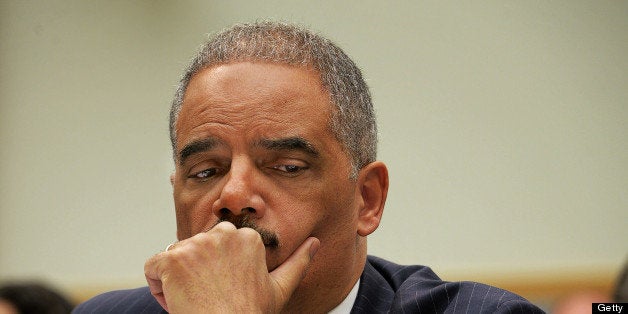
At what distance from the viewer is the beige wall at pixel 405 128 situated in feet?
16.0

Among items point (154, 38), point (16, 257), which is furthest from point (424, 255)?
point (16, 257)

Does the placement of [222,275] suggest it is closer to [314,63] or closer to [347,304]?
[347,304]

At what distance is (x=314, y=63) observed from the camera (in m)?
2.34

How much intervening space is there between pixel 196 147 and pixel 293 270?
0.45 metres

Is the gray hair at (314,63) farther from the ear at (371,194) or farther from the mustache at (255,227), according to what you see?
the mustache at (255,227)

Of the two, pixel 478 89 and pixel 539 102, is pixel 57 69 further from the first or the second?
pixel 539 102

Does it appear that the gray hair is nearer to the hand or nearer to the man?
the man

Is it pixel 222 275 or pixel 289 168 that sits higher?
pixel 289 168

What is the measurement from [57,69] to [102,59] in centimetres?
33

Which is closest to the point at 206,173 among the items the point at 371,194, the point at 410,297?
the point at 371,194

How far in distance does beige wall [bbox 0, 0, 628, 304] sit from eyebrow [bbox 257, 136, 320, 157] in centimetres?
276

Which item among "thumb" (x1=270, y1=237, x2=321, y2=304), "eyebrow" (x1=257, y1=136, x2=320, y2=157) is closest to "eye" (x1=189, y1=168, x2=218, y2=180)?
"eyebrow" (x1=257, y1=136, x2=320, y2=157)

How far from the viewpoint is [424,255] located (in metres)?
4.98

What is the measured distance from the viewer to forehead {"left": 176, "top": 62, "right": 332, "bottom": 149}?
220 cm
